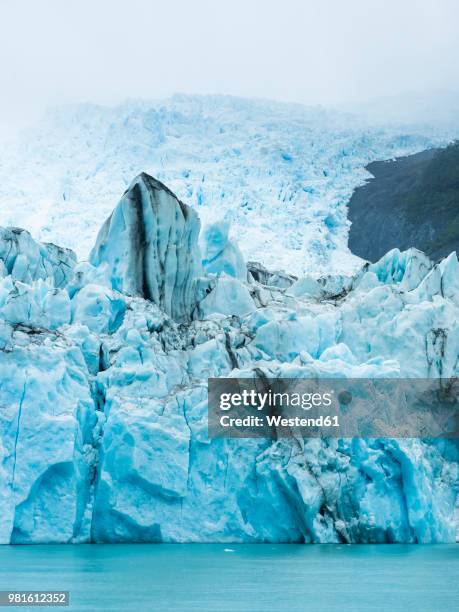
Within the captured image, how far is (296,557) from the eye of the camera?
1462 centimetres

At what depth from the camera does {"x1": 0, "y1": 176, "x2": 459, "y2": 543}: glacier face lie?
50.9 ft

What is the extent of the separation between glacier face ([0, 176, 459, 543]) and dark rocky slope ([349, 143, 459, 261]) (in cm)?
1848

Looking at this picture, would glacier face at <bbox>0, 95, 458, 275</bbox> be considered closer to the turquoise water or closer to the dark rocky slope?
the dark rocky slope

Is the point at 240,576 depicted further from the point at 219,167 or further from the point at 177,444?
the point at 219,167

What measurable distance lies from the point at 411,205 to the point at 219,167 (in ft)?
29.7

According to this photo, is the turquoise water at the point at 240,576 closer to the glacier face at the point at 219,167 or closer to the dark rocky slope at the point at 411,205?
the glacier face at the point at 219,167

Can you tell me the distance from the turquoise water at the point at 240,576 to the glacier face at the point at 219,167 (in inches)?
696

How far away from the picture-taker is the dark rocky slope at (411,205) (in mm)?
37094

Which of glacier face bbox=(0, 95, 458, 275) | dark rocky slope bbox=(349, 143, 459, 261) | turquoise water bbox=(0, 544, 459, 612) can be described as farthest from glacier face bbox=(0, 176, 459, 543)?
dark rocky slope bbox=(349, 143, 459, 261)

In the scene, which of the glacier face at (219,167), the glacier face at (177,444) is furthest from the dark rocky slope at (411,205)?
the glacier face at (177,444)

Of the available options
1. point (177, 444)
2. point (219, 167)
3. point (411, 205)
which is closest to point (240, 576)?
point (177, 444)

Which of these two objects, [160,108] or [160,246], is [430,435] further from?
[160,108]

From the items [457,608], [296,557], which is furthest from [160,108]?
[457,608]

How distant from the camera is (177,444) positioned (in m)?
16.2
